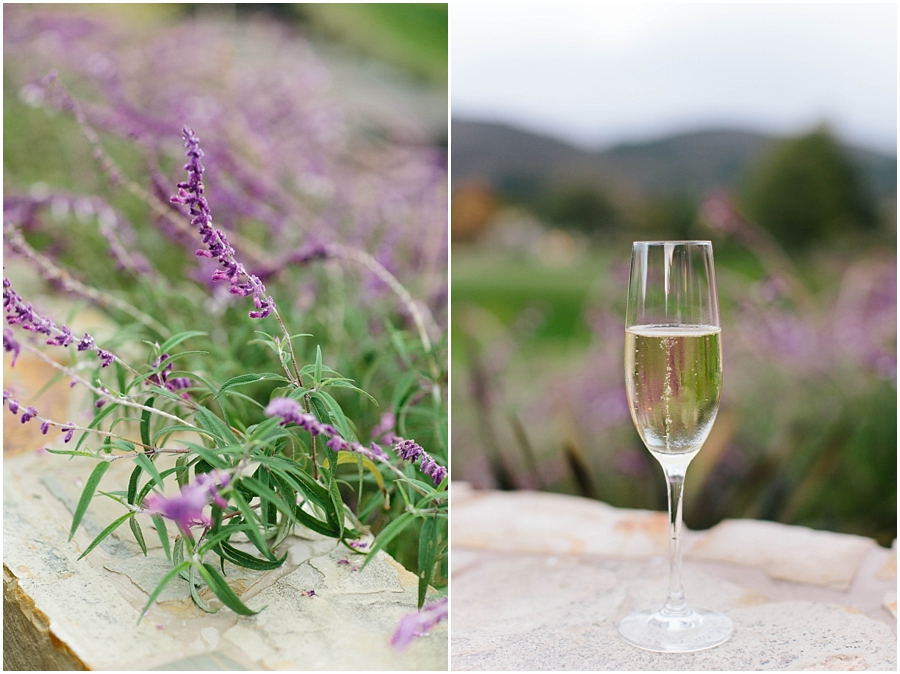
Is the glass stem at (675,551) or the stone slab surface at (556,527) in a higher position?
the glass stem at (675,551)

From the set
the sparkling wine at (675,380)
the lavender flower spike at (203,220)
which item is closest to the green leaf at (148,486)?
the lavender flower spike at (203,220)

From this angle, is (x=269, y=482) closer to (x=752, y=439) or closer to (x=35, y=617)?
(x=35, y=617)

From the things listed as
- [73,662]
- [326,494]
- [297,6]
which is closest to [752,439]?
[326,494]

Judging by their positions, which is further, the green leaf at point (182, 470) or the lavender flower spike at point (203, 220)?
the green leaf at point (182, 470)

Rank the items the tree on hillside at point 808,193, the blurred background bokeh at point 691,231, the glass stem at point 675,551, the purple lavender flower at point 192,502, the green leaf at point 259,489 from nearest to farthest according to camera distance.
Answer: the purple lavender flower at point 192,502 → the green leaf at point 259,489 → the glass stem at point 675,551 → the blurred background bokeh at point 691,231 → the tree on hillside at point 808,193

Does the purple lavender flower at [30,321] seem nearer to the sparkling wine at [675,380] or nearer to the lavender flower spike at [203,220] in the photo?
the lavender flower spike at [203,220]

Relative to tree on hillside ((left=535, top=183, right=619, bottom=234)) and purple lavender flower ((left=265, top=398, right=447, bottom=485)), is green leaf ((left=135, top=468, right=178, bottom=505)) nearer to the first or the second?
purple lavender flower ((left=265, top=398, right=447, bottom=485))
